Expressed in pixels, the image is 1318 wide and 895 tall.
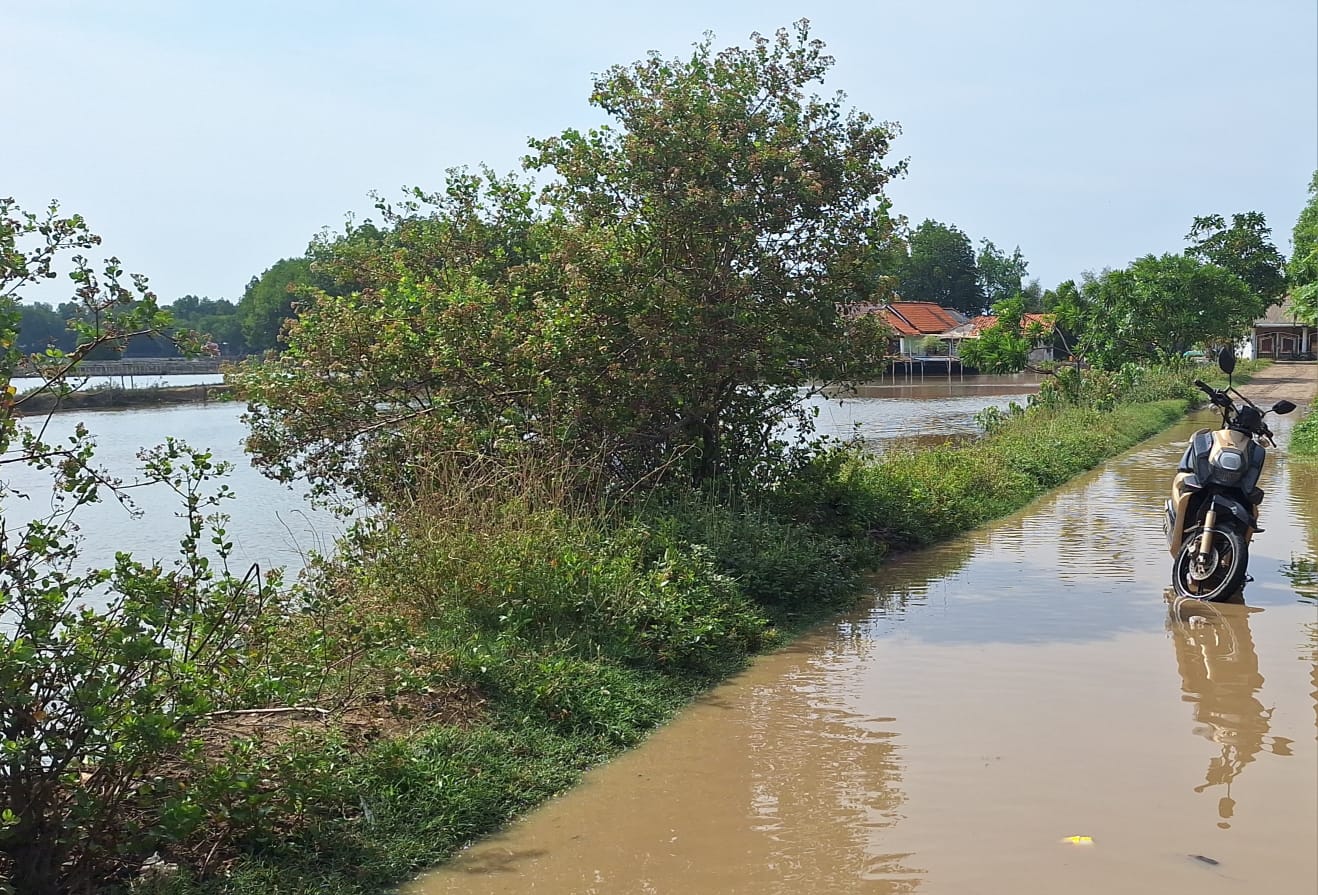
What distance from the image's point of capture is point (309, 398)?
958 cm

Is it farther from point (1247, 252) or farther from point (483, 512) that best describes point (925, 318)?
point (483, 512)

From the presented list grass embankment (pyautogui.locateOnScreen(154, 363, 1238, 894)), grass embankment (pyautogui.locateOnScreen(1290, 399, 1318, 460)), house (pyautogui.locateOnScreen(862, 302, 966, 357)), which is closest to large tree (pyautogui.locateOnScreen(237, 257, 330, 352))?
house (pyautogui.locateOnScreen(862, 302, 966, 357))

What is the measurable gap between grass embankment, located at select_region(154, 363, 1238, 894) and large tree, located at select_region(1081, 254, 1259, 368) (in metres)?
26.7

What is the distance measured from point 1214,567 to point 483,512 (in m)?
4.94

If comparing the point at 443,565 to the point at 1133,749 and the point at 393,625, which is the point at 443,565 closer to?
the point at 393,625

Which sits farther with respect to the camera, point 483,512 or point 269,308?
point 269,308

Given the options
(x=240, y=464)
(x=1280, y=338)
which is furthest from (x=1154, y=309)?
(x=1280, y=338)

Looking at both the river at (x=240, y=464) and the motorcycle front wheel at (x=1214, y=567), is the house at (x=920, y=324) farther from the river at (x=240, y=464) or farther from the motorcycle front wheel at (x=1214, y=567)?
the motorcycle front wheel at (x=1214, y=567)

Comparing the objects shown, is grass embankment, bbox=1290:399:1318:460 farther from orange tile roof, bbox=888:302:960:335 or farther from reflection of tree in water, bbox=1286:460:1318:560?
orange tile roof, bbox=888:302:960:335

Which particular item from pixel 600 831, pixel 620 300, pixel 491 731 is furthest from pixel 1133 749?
pixel 620 300

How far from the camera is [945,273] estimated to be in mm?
99188

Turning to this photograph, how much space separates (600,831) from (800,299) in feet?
19.1

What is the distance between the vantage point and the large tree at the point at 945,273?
98312mm

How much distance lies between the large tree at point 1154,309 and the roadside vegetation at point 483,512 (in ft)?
74.0
